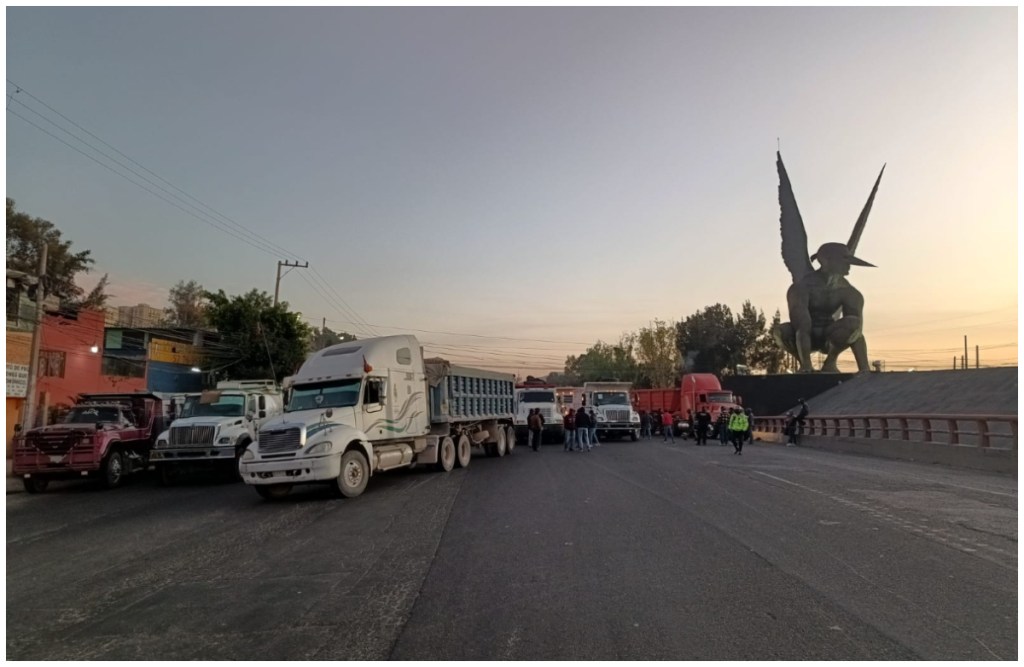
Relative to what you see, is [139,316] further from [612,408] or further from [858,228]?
[858,228]

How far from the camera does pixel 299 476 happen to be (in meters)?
12.5

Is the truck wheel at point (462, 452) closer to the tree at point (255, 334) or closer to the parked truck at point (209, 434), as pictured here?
the parked truck at point (209, 434)

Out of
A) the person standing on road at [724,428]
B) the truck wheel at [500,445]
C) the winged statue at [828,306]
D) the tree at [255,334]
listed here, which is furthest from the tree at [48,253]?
the winged statue at [828,306]

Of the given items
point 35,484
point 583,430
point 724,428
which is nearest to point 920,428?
point 724,428

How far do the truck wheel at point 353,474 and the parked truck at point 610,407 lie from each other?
21.4 m

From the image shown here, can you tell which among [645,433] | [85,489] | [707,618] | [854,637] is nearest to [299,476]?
[85,489]

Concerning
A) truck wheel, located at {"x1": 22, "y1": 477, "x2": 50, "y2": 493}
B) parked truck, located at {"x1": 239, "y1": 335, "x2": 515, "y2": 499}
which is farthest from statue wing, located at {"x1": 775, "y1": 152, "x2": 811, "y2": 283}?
truck wheel, located at {"x1": 22, "y1": 477, "x2": 50, "y2": 493}

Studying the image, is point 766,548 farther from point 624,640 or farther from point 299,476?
point 299,476

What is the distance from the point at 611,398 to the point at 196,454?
74.2ft

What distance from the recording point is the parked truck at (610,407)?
113 feet

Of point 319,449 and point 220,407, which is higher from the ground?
point 220,407

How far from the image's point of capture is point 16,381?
74.6ft

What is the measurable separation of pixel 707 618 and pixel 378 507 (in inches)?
300

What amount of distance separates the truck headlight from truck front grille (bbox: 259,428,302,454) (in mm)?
216
